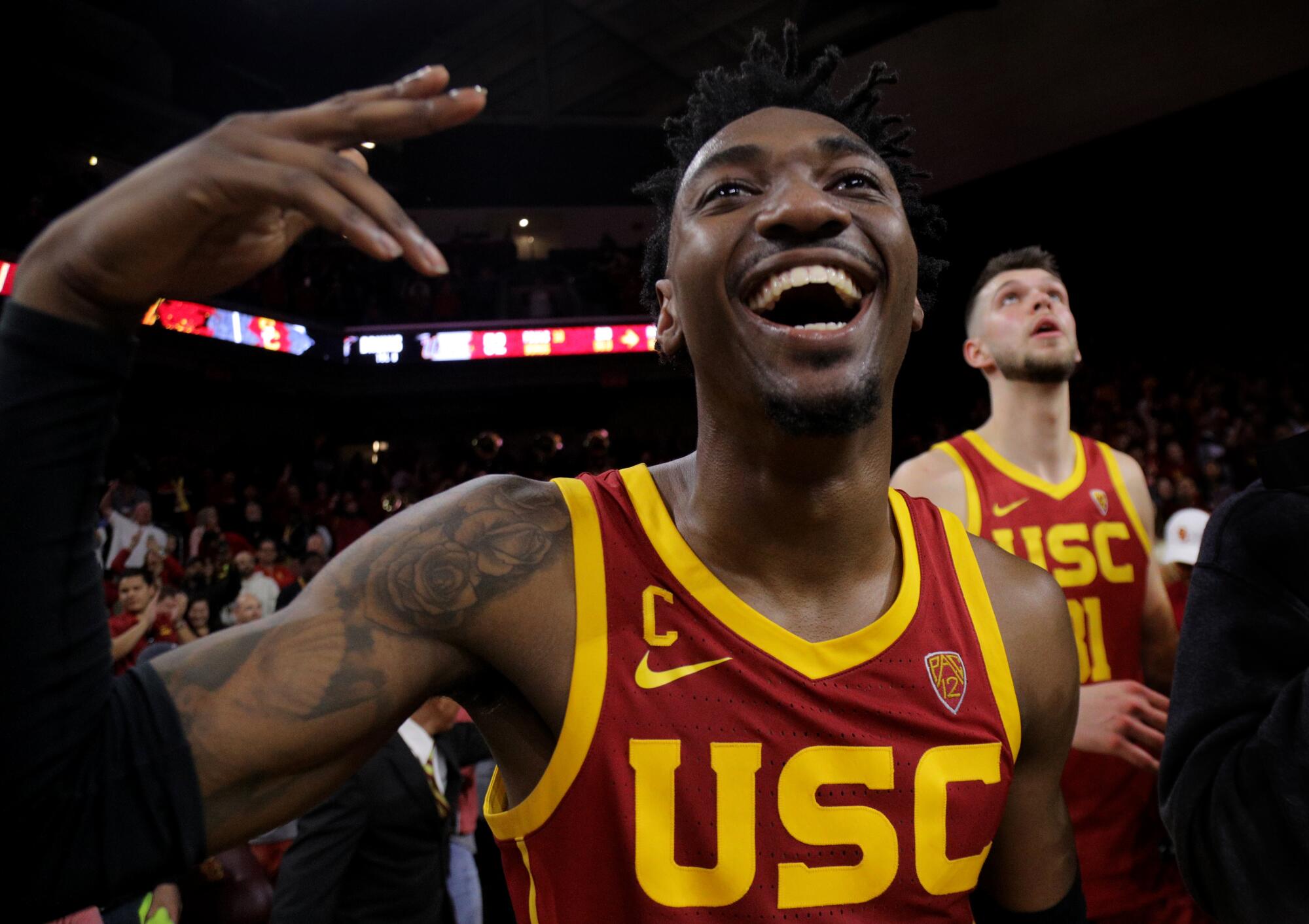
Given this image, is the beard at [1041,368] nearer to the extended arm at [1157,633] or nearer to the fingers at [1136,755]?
the extended arm at [1157,633]

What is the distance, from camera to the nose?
4.90 feet

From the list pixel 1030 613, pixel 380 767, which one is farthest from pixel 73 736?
pixel 380 767

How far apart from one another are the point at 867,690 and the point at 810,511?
11.3 inches

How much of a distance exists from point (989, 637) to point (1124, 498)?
184 centimetres

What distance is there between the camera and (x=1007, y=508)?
10.1 feet

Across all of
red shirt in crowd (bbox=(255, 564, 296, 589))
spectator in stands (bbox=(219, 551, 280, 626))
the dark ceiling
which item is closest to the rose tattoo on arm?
spectator in stands (bbox=(219, 551, 280, 626))

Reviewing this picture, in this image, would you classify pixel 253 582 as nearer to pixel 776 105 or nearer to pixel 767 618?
pixel 776 105

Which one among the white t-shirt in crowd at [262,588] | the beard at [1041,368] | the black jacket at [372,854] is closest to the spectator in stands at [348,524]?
the white t-shirt in crowd at [262,588]

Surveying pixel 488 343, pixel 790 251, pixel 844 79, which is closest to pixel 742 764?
pixel 790 251

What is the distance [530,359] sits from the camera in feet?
53.0

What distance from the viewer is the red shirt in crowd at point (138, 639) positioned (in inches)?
217

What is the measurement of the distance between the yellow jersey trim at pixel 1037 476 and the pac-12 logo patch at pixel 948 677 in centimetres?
174

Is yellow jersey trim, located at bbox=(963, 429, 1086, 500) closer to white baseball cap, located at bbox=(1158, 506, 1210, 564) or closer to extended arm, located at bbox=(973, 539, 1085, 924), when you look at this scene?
white baseball cap, located at bbox=(1158, 506, 1210, 564)

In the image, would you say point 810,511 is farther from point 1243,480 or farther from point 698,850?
point 1243,480
